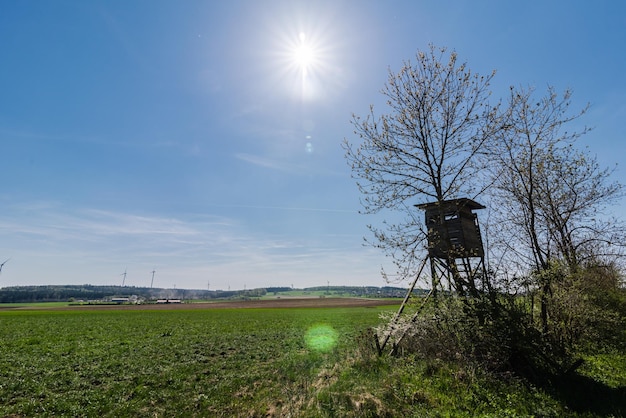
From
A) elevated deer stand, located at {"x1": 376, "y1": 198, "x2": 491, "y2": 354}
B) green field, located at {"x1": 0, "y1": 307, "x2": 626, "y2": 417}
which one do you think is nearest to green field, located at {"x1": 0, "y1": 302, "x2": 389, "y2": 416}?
green field, located at {"x1": 0, "y1": 307, "x2": 626, "y2": 417}

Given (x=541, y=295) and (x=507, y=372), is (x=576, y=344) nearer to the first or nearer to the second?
(x=541, y=295)

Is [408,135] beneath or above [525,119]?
beneath

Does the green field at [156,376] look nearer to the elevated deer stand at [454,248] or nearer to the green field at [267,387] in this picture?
the green field at [267,387]

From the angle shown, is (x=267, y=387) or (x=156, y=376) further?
(x=156, y=376)

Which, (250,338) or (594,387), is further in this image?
(250,338)

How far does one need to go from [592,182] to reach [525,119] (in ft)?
21.6

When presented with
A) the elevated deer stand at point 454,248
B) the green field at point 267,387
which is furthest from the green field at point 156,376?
the elevated deer stand at point 454,248

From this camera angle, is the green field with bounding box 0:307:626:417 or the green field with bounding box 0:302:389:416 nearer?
the green field with bounding box 0:307:626:417

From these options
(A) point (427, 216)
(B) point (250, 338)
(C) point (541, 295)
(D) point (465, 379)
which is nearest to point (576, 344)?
(C) point (541, 295)

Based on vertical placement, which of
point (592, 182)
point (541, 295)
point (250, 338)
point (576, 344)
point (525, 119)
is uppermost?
point (525, 119)

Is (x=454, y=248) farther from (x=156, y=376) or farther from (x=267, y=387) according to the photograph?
(x=156, y=376)

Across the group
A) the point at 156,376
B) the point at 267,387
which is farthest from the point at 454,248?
the point at 156,376

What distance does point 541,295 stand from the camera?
11367mm

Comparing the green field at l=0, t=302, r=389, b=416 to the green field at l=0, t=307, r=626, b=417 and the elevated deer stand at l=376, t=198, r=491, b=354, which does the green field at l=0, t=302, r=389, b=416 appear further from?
the elevated deer stand at l=376, t=198, r=491, b=354
